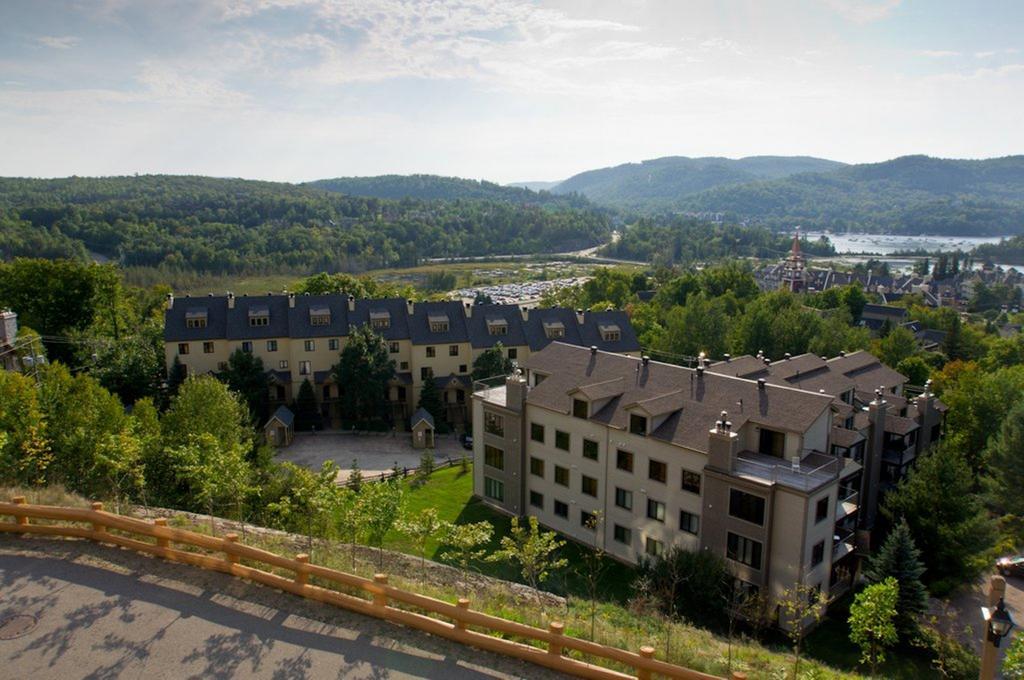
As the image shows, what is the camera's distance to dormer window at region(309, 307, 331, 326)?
2229 inches

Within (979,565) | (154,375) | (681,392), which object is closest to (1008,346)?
(979,565)

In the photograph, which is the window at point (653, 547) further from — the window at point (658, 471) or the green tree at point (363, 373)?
the green tree at point (363, 373)

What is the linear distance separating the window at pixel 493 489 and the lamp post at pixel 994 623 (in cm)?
2869

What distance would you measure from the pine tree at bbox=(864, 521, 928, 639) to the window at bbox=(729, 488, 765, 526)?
5.77m

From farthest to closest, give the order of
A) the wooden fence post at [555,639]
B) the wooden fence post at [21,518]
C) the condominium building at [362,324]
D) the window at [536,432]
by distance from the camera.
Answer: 1. the condominium building at [362,324]
2. the window at [536,432]
3. the wooden fence post at [21,518]
4. the wooden fence post at [555,639]

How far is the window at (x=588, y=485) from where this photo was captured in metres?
33.4

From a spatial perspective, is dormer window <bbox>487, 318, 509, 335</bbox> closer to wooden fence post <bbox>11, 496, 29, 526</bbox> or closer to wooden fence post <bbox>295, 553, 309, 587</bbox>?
wooden fence post <bbox>11, 496, 29, 526</bbox>

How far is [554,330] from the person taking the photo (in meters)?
59.9

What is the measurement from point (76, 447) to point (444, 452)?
1131 inches

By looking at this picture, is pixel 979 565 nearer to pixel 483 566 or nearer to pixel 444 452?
pixel 483 566

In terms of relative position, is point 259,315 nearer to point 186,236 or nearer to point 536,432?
point 536,432

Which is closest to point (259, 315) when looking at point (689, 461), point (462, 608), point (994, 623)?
point (689, 461)

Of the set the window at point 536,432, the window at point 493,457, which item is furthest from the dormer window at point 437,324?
the window at point 536,432

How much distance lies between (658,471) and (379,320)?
109 feet
